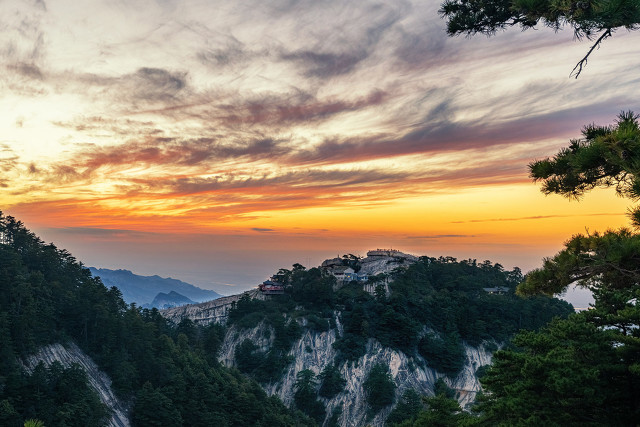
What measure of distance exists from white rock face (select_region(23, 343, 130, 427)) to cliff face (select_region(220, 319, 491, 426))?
80.9 ft

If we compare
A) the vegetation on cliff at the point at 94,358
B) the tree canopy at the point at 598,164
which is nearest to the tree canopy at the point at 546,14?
the tree canopy at the point at 598,164

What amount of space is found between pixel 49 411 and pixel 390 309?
5160cm

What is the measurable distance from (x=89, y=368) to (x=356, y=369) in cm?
3812

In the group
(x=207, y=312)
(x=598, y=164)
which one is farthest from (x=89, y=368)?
(x=598, y=164)

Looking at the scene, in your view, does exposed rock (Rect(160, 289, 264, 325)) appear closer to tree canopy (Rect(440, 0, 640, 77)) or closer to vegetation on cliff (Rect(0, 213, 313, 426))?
vegetation on cliff (Rect(0, 213, 313, 426))

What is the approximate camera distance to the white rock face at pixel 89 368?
4200cm

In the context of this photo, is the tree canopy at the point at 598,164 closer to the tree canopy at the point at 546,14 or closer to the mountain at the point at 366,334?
the tree canopy at the point at 546,14

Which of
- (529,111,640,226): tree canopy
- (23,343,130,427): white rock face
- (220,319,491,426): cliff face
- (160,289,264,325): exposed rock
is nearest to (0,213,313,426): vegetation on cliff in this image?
(23,343,130,427): white rock face

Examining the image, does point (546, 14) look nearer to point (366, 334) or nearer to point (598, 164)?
point (598, 164)

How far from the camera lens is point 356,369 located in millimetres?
66688

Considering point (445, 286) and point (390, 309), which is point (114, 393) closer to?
point (390, 309)

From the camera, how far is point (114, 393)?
45469 mm

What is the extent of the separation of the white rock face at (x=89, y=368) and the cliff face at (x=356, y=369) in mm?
24668

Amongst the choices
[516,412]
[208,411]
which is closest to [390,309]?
[208,411]
